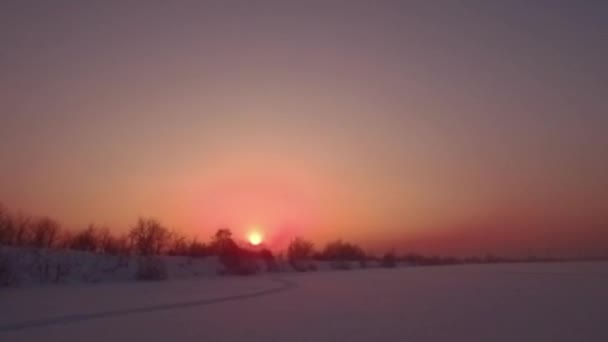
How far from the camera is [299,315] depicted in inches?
601

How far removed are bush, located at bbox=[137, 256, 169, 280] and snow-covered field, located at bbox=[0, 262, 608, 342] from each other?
858 centimetres

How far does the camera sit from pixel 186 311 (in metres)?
16.1

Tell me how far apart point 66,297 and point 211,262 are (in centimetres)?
2378

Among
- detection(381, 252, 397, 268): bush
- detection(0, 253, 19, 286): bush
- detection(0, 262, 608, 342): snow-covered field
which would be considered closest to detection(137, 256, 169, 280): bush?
detection(0, 253, 19, 286): bush

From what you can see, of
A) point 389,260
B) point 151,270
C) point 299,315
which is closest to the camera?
point 299,315

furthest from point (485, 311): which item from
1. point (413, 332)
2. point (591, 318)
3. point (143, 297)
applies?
point (143, 297)

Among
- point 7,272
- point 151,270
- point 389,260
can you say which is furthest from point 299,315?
point 389,260

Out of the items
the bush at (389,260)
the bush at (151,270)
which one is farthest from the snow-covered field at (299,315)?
the bush at (389,260)

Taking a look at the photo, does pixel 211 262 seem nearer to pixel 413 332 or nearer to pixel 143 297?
pixel 143 297

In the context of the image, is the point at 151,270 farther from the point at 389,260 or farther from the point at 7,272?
the point at 389,260

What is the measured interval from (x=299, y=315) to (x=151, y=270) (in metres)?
18.3

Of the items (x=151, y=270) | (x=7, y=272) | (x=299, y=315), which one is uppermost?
(x=151, y=270)

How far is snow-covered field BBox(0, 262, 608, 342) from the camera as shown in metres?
11.8

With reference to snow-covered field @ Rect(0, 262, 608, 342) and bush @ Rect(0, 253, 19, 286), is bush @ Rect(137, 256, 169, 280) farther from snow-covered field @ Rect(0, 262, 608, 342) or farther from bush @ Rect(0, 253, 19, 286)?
snow-covered field @ Rect(0, 262, 608, 342)
